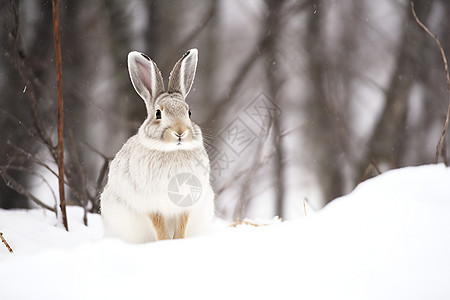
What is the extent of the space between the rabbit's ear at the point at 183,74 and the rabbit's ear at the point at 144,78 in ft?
0.18

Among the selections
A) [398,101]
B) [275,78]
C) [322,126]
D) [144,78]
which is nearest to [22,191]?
[144,78]

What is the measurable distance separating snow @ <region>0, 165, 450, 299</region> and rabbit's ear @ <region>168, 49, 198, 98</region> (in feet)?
2.75

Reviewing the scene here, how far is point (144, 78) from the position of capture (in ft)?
7.15

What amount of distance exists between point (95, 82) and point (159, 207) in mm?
2349

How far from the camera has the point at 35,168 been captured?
11.2ft

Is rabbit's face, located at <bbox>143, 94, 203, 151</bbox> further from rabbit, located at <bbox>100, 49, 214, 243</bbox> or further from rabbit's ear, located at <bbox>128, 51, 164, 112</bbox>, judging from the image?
rabbit's ear, located at <bbox>128, 51, 164, 112</bbox>

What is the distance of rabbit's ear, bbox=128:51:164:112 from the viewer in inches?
84.0

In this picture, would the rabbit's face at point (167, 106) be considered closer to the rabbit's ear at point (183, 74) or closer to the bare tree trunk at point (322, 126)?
the rabbit's ear at point (183, 74)

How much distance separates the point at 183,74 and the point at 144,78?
0.19m

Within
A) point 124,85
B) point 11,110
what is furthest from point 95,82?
point 11,110

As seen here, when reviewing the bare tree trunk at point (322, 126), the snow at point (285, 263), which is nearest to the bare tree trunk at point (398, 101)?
the bare tree trunk at point (322, 126)

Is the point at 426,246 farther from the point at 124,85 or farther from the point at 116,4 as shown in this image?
the point at 116,4

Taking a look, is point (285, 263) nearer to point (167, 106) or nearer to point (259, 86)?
point (167, 106)

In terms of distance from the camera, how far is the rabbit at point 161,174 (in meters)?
1.98
